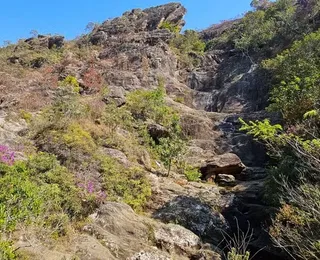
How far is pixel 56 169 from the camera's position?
971cm

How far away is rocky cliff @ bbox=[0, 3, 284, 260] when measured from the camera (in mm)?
8305

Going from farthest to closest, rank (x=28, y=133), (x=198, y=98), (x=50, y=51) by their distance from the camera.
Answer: (x=50, y=51) → (x=198, y=98) → (x=28, y=133)

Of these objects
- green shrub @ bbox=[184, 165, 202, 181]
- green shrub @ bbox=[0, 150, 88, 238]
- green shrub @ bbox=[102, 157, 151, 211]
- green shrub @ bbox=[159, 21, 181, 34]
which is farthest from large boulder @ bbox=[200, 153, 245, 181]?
green shrub @ bbox=[159, 21, 181, 34]

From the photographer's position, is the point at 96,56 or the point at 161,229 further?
the point at 96,56

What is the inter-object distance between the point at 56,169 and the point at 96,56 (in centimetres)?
2188

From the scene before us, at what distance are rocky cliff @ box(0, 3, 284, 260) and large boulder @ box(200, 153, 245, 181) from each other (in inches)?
1.8

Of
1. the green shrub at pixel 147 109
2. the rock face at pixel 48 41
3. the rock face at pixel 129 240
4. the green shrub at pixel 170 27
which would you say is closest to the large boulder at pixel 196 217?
the rock face at pixel 129 240

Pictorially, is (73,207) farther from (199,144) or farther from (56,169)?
(199,144)

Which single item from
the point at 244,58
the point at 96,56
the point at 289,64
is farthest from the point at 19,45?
the point at 289,64

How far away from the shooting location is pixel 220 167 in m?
15.7

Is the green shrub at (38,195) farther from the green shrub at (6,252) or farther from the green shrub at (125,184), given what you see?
the green shrub at (125,184)

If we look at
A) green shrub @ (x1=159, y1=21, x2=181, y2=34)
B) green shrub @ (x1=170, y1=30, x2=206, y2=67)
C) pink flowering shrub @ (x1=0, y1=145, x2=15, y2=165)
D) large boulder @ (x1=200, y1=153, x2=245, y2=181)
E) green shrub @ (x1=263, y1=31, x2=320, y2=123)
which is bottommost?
large boulder @ (x1=200, y1=153, x2=245, y2=181)

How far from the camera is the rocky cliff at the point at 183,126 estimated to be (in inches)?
327

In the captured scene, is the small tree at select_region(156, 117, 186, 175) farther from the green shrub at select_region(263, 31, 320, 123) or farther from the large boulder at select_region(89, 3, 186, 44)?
the large boulder at select_region(89, 3, 186, 44)
